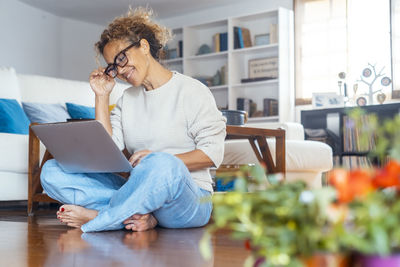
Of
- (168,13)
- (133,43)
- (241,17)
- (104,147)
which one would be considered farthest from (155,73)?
(168,13)

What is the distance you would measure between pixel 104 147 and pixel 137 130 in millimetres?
274

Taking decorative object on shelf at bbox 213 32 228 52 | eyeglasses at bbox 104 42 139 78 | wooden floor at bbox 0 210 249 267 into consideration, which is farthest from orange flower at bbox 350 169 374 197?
decorative object on shelf at bbox 213 32 228 52

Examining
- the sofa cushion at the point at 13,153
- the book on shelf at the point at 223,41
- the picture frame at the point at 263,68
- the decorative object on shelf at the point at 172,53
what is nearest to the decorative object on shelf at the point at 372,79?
the picture frame at the point at 263,68

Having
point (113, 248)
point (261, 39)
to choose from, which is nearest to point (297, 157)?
point (113, 248)

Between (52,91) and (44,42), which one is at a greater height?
(44,42)

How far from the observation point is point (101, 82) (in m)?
2.32

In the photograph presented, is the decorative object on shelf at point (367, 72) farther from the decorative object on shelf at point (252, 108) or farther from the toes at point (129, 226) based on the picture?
the toes at point (129, 226)

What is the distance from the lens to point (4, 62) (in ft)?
21.7

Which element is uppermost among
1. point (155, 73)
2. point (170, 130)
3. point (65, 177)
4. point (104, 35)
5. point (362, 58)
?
point (362, 58)

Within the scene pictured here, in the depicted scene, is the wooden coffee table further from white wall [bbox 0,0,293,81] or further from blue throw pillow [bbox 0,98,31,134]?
white wall [bbox 0,0,293,81]

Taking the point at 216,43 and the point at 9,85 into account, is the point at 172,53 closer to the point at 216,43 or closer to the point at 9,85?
the point at 216,43

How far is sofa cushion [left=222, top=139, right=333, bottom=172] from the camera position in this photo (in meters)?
3.87

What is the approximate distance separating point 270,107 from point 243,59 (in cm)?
83

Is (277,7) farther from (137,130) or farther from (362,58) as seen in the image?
(137,130)
